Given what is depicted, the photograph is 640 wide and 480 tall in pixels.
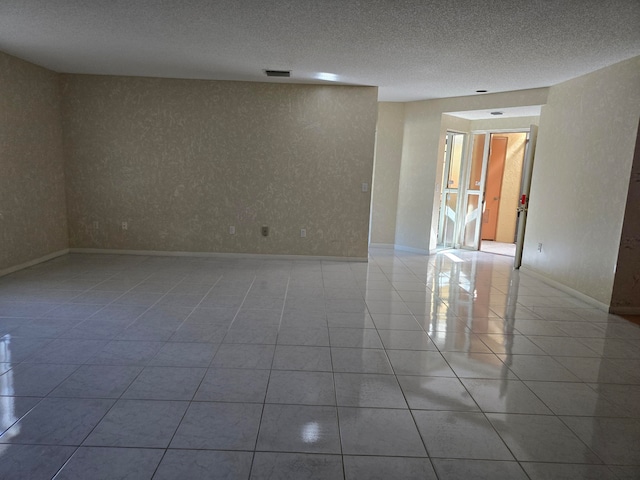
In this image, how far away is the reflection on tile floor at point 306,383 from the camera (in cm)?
192

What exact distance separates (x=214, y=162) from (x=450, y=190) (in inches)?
176

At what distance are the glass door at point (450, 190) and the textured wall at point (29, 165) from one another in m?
6.21

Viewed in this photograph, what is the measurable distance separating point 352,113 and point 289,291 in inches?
114

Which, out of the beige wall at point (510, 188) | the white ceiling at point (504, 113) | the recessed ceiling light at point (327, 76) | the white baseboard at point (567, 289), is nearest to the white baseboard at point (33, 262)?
the recessed ceiling light at point (327, 76)

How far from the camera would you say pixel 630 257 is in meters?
4.13

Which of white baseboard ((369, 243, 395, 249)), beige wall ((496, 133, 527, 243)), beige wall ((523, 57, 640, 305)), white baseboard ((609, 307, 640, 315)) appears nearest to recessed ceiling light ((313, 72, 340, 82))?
beige wall ((523, 57, 640, 305))

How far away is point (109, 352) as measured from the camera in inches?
115

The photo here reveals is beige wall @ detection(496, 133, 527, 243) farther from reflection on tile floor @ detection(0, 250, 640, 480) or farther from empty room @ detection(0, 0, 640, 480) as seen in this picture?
reflection on tile floor @ detection(0, 250, 640, 480)

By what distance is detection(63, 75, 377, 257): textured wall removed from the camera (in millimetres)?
5848

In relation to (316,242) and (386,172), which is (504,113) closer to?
(386,172)

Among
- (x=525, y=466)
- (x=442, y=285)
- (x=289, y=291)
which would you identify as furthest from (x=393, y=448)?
(x=442, y=285)

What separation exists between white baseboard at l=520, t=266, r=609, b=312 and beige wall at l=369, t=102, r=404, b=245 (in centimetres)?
241

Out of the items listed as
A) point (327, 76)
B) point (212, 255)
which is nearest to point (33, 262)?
point (212, 255)

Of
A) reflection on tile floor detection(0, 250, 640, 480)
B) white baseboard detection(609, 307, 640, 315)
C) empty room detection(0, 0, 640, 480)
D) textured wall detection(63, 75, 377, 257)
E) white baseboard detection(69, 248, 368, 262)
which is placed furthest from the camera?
white baseboard detection(69, 248, 368, 262)
